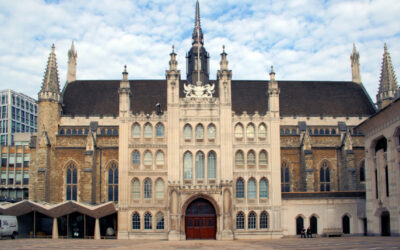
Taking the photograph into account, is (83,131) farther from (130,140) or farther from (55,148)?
(130,140)

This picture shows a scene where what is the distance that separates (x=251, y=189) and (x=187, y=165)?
650 cm

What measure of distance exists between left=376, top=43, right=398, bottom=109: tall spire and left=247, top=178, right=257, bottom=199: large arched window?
28.8 metres

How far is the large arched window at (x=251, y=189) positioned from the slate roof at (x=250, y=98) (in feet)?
58.2

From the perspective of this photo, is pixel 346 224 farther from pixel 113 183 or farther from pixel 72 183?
pixel 72 183

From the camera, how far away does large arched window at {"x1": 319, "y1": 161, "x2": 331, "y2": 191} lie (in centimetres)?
5809

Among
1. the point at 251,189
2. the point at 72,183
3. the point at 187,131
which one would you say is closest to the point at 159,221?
the point at 187,131

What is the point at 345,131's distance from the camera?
59.5 metres

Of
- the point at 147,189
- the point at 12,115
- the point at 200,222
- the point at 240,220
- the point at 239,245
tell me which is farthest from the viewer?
the point at 12,115

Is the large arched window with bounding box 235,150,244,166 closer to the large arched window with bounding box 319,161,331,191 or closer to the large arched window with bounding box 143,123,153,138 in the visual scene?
the large arched window with bounding box 143,123,153,138

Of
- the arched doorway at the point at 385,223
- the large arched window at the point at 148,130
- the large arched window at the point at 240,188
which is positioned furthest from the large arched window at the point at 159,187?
the arched doorway at the point at 385,223

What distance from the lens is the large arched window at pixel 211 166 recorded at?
4556cm

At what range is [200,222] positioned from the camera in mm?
45094

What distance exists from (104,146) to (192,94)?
51.8 feet

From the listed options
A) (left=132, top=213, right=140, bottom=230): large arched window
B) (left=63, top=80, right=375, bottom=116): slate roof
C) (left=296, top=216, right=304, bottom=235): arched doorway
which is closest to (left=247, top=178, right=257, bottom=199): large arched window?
(left=296, top=216, right=304, bottom=235): arched doorway
